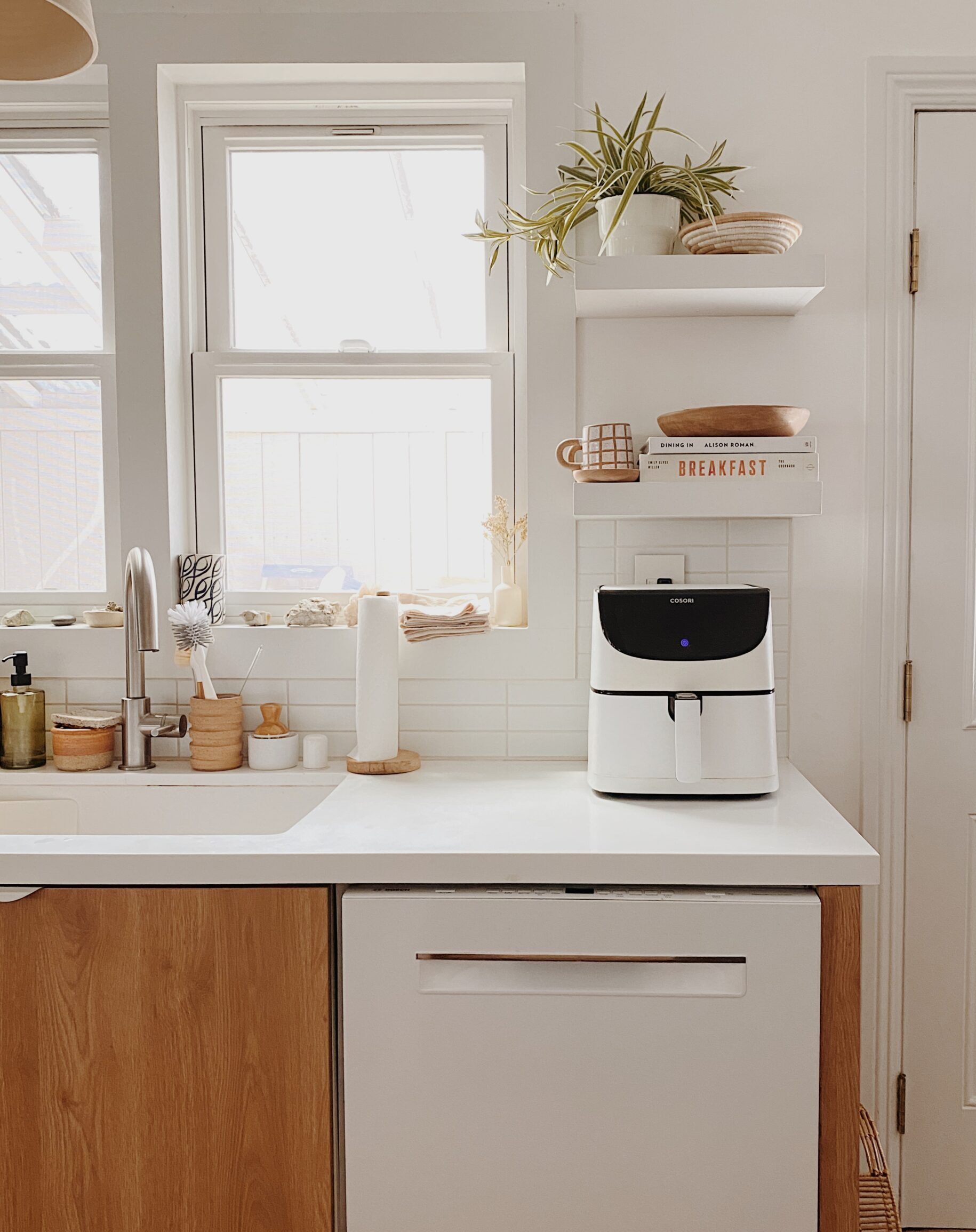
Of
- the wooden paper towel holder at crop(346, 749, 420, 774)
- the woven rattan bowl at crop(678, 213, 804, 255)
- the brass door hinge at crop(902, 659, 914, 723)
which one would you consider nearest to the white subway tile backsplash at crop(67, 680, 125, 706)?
the wooden paper towel holder at crop(346, 749, 420, 774)

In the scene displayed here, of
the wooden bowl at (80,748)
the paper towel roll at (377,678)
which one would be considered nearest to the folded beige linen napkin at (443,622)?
the paper towel roll at (377,678)

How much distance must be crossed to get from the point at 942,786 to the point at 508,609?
0.92 metres

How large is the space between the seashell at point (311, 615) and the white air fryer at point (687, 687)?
2.09 feet

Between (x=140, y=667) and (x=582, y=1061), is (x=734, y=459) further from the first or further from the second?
(x=140, y=667)

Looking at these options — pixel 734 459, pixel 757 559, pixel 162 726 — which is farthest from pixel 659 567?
pixel 162 726

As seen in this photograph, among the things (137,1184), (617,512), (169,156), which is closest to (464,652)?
(617,512)

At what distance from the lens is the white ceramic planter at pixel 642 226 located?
1648 mm

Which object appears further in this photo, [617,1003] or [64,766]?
[64,766]

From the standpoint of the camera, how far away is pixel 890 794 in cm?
189

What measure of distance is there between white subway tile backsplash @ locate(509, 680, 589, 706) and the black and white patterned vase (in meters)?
0.62

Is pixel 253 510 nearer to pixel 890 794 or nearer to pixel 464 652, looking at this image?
pixel 464 652

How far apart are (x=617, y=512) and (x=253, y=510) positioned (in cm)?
83

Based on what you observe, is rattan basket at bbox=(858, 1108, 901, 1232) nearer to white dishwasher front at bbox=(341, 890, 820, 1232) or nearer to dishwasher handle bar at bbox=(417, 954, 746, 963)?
white dishwasher front at bbox=(341, 890, 820, 1232)

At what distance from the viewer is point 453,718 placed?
1936mm
